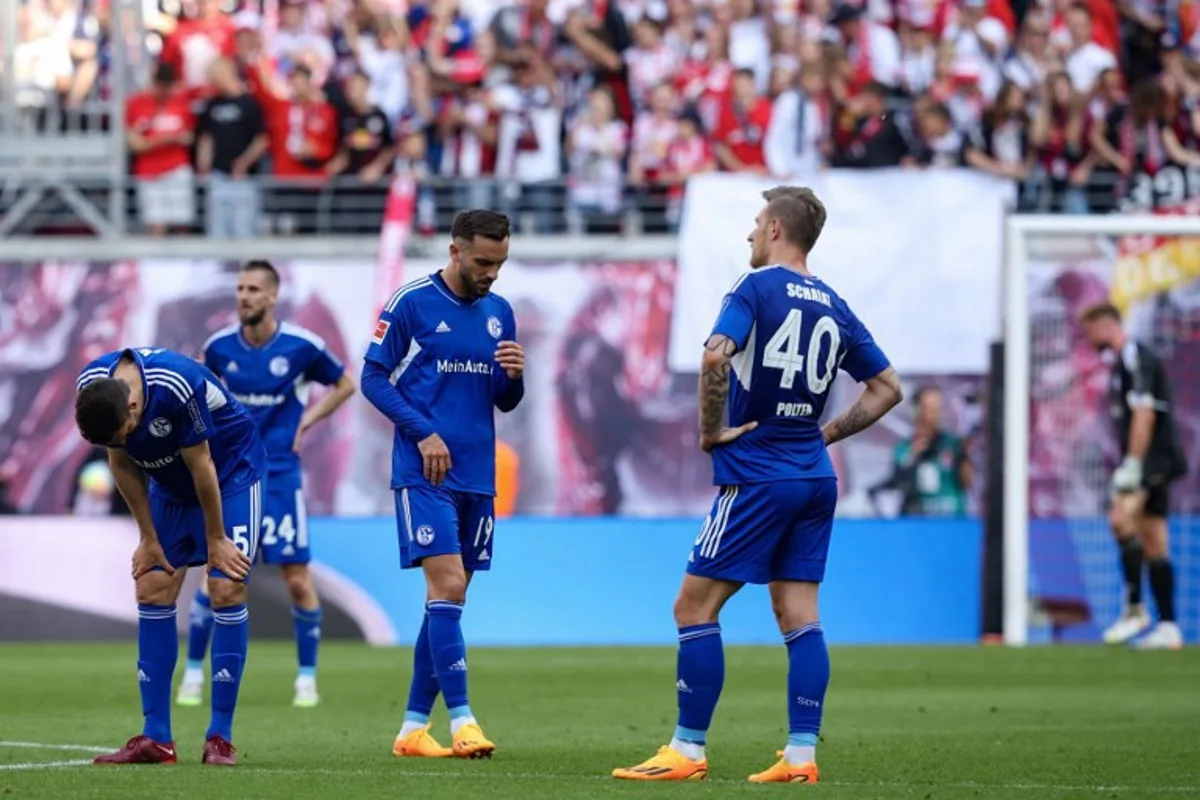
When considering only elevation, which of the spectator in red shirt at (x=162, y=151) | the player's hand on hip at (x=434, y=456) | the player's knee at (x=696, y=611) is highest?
the spectator in red shirt at (x=162, y=151)

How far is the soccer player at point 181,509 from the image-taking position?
892 cm

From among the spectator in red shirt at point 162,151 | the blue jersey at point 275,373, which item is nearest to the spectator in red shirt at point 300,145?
the spectator in red shirt at point 162,151

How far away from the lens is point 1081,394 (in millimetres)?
21562

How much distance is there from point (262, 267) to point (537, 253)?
911 cm

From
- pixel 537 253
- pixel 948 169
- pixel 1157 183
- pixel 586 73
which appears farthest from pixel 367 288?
pixel 1157 183

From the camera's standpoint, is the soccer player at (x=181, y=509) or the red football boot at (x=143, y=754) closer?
the soccer player at (x=181, y=509)

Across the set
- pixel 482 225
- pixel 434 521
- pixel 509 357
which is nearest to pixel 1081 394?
pixel 509 357

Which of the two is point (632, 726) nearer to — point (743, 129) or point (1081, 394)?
point (1081, 394)

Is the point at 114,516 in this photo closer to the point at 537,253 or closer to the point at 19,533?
the point at 19,533

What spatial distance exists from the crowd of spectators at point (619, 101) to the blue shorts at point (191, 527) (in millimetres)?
13083

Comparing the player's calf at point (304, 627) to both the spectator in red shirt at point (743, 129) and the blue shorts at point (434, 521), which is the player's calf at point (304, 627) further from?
the spectator in red shirt at point (743, 129)

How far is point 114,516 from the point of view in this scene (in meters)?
21.2

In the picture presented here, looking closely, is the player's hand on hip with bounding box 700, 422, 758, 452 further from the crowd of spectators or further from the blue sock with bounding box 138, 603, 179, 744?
the crowd of spectators

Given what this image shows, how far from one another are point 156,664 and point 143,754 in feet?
1.25
